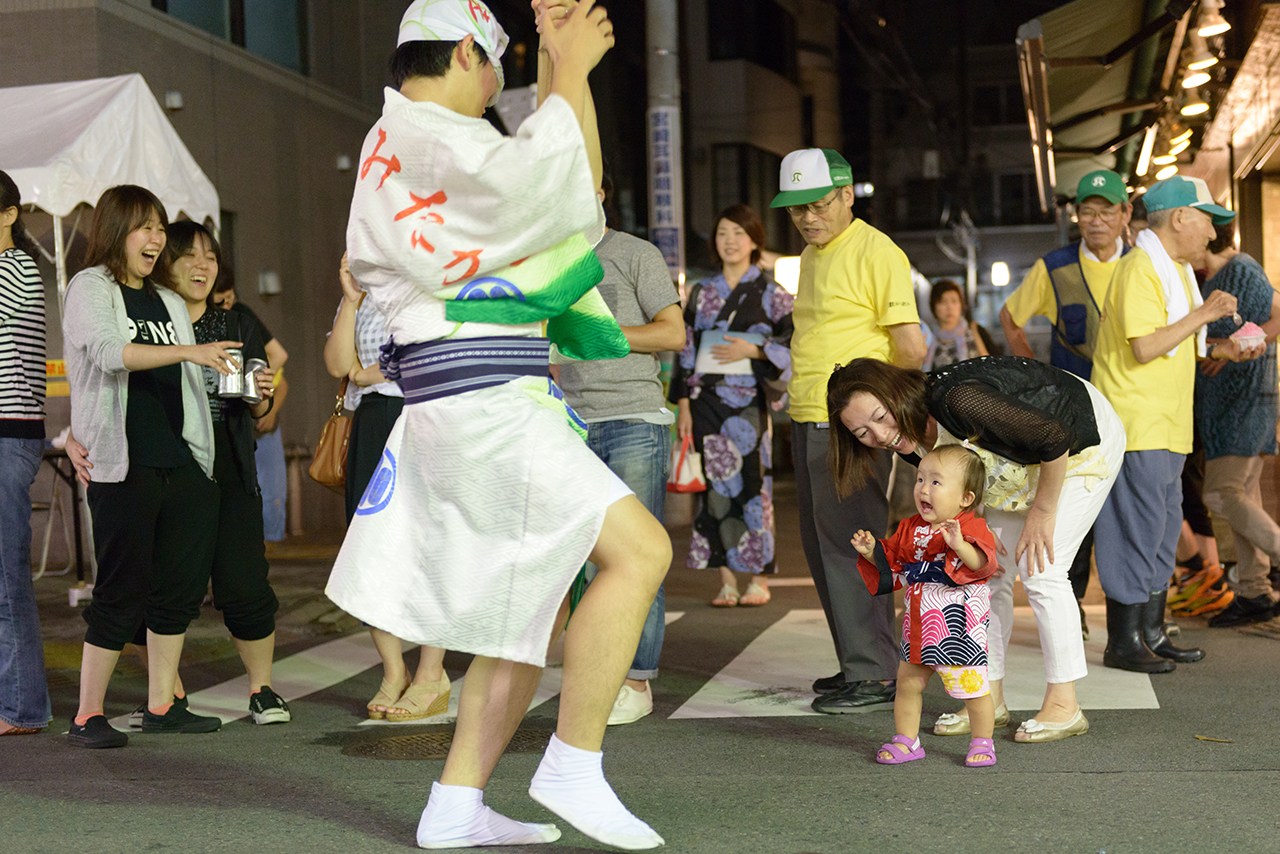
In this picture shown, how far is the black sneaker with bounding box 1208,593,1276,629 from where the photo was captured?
7172 millimetres

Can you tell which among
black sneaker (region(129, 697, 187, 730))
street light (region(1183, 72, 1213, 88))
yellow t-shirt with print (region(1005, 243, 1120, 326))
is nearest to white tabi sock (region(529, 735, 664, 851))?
black sneaker (region(129, 697, 187, 730))

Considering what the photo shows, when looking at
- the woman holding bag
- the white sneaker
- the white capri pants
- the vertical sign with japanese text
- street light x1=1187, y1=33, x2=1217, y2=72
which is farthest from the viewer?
the vertical sign with japanese text

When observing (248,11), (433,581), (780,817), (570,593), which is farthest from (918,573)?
(248,11)

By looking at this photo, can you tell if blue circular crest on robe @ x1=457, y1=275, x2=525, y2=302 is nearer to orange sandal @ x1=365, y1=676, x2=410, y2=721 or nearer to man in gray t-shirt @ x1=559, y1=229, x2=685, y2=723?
man in gray t-shirt @ x1=559, y1=229, x2=685, y2=723

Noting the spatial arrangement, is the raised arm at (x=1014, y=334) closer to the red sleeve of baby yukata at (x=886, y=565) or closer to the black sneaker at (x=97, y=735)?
the red sleeve of baby yukata at (x=886, y=565)

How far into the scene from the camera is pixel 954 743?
4887 millimetres

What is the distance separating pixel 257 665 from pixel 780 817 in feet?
8.60

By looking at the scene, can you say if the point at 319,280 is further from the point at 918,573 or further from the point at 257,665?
the point at 918,573

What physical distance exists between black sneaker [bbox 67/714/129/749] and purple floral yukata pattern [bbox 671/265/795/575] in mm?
4003

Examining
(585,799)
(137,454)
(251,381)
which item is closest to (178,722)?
(137,454)

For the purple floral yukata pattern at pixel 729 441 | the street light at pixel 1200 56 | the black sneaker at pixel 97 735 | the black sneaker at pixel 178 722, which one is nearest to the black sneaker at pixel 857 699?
the black sneaker at pixel 178 722

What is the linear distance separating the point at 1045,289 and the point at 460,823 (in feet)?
15.3

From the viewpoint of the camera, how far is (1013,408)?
4520mm

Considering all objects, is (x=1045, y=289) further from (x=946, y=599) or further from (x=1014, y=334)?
(x=946, y=599)
